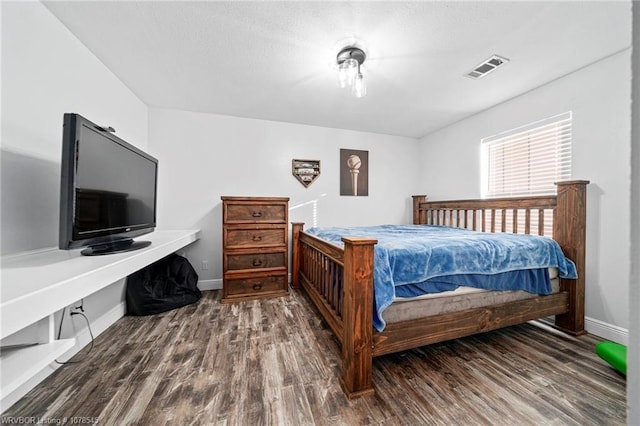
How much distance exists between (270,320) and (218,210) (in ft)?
5.30

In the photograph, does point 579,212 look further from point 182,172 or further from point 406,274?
point 182,172

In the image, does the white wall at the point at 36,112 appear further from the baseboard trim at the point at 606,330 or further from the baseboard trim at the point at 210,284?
the baseboard trim at the point at 606,330

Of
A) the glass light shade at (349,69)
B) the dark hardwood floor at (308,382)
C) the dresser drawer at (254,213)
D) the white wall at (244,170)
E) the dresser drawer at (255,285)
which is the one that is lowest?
the dark hardwood floor at (308,382)

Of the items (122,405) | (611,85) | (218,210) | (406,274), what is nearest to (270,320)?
(122,405)

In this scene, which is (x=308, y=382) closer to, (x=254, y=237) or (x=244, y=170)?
(x=254, y=237)

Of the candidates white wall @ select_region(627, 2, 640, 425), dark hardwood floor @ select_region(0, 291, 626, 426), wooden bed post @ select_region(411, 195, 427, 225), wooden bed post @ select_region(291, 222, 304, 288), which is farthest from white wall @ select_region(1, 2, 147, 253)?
wooden bed post @ select_region(411, 195, 427, 225)

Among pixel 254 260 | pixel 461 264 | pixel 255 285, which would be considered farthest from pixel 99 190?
pixel 461 264

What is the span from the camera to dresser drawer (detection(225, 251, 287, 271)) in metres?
2.65

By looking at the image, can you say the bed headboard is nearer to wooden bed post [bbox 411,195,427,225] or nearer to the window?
the window

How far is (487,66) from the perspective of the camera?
2.04 metres

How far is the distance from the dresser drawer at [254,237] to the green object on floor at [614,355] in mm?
2637

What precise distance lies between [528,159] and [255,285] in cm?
323

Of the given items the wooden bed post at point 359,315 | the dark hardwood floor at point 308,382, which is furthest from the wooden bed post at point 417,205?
the wooden bed post at point 359,315

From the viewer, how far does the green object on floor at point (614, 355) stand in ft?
4.83
